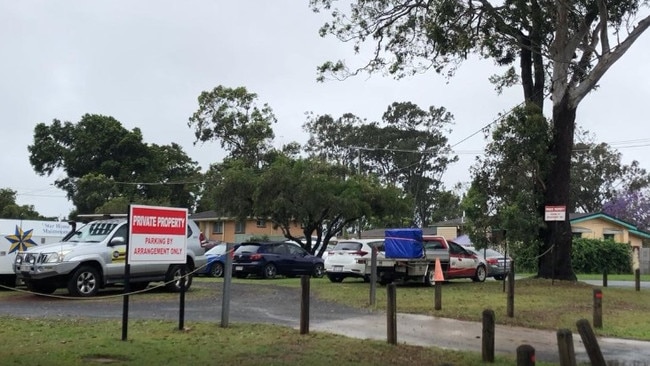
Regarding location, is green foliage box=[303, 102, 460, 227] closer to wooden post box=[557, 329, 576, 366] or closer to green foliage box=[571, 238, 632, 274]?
green foliage box=[571, 238, 632, 274]

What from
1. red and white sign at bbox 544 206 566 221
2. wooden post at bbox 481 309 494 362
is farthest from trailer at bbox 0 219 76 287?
red and white sign at bbox 544 206 566 221

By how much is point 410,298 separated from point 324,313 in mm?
3771

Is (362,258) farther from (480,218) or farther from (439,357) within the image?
(439,357)

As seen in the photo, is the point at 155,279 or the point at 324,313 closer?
the point at 324,313

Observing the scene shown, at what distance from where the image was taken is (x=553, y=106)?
23016 mm

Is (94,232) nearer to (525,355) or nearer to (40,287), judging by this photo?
(40,287)

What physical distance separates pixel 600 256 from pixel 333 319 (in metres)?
31.5

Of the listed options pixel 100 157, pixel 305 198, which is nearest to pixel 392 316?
pixel 305 198

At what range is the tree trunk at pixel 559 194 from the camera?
22250 mm

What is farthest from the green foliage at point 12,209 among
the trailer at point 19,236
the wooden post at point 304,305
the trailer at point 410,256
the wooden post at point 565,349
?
the wooden post at point 565,349

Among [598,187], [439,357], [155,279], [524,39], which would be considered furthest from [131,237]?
[598,187]

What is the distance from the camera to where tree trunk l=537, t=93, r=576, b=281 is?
22.2 metres

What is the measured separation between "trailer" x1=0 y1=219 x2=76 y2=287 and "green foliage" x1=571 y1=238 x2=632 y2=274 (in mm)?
30016

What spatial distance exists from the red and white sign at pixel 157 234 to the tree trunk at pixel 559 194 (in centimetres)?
1527
